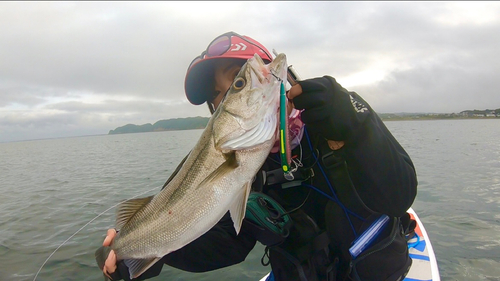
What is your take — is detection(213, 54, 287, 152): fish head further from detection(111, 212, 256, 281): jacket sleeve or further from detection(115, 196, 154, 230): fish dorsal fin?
detection(111, 212, 256, 281): jacket sleeve

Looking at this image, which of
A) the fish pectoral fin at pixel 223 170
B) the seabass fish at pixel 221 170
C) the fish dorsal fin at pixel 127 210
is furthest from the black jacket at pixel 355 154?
the fish pectoral fin at pixel 223 170

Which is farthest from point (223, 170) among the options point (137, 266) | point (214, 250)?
point (214, 250)

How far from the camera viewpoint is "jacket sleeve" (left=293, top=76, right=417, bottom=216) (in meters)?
1.89

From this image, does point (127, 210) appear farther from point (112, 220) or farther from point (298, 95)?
point (112, 220)

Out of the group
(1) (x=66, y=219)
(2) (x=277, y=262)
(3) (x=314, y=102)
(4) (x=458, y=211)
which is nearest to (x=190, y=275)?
(2) (x=277, y=262)

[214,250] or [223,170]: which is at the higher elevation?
[223,170]

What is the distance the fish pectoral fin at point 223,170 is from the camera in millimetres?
1984

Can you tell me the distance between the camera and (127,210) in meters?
2.42

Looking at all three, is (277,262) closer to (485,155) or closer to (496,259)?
(496,259)

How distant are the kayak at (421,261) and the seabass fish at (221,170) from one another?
3.02 metres

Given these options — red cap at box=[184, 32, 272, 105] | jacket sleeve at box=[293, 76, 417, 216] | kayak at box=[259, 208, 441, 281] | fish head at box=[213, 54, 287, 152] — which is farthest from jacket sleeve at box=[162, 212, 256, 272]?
kayak at box=[259, 208, 441, 281]

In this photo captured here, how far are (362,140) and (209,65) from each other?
1857 millimetres

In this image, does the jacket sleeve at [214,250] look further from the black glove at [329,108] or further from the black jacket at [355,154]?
the black glove at [329,108]

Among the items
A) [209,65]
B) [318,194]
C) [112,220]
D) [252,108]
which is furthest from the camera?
[112,220]
